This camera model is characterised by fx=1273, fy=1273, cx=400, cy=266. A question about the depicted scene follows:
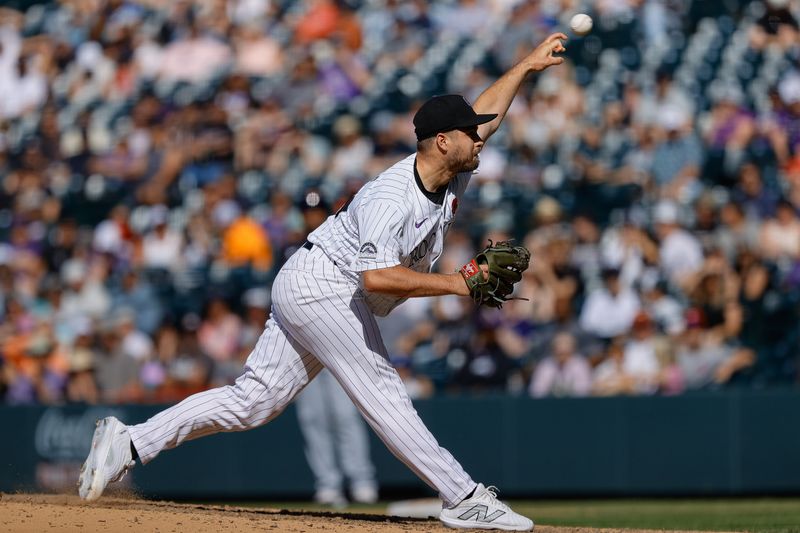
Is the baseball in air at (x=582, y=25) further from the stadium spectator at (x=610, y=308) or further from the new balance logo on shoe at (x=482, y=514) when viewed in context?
the stadium spectator at (x=610, y=308)

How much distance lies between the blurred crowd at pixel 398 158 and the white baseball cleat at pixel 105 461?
4971 millimetres

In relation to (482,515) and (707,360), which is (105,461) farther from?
(707,360)

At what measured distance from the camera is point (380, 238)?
4.90 meters

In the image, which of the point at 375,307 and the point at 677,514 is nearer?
the point at 375,307

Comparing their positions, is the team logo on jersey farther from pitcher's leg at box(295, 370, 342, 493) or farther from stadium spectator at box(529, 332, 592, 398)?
stadium spectator at box(529, 332, 592, 398)

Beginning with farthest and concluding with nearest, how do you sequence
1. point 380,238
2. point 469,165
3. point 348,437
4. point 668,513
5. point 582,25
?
point 348,437
point 668,513
point 582,25
point 469,165
point 380,238

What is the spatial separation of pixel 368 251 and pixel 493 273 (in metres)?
0.50

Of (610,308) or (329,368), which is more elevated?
(610,308)

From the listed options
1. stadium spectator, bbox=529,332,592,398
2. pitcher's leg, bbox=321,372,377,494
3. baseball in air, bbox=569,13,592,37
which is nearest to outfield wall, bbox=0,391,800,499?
stadium spectator, bbox=529,332,592,398

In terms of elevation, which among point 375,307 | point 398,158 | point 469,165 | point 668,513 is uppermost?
point 398,158

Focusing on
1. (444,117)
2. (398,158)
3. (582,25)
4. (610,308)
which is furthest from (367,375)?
(398,158)

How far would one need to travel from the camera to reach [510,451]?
35.1ft

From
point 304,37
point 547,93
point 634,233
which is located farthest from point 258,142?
point 634,233

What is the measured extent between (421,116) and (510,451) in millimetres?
6076
